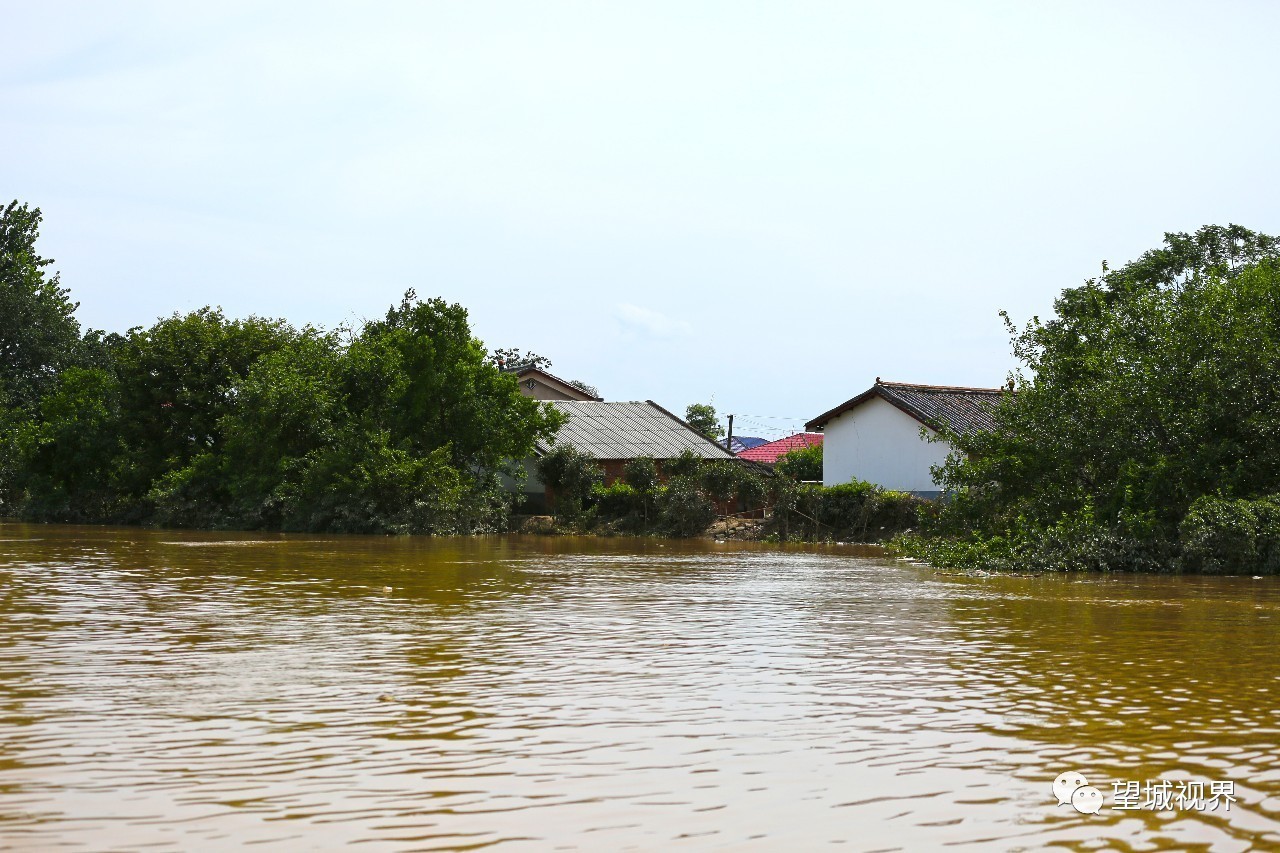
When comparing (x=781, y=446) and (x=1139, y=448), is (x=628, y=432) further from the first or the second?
(x=1139, y=448)

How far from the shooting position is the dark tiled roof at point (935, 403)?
44594 mm

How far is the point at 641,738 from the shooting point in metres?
8.24

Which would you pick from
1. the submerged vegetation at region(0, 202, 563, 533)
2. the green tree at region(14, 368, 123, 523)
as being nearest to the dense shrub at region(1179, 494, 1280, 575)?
the submerged vegetation at region(0, 202, 563, 533)

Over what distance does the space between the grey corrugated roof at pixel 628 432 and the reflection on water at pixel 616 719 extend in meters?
33.9

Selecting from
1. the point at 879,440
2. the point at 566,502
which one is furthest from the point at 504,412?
the point at 879,440

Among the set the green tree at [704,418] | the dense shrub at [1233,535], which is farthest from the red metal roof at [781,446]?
the dense shrub at [1233,535]

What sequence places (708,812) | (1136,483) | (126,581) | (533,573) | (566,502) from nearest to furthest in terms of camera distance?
(708,812)
(126,581)
(533,573)
(1136,483)
(566,502)

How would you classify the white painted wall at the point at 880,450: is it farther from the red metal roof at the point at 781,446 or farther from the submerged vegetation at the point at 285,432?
the red metal roof at the point at 781,446

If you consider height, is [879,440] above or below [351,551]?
above

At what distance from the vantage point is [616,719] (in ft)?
29.2

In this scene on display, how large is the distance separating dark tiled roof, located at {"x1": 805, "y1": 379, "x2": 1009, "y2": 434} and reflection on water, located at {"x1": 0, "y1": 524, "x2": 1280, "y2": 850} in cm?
2632

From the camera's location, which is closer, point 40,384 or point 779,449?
point 40,384

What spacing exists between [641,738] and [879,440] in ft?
128

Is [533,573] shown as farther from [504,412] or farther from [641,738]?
[504,412]
